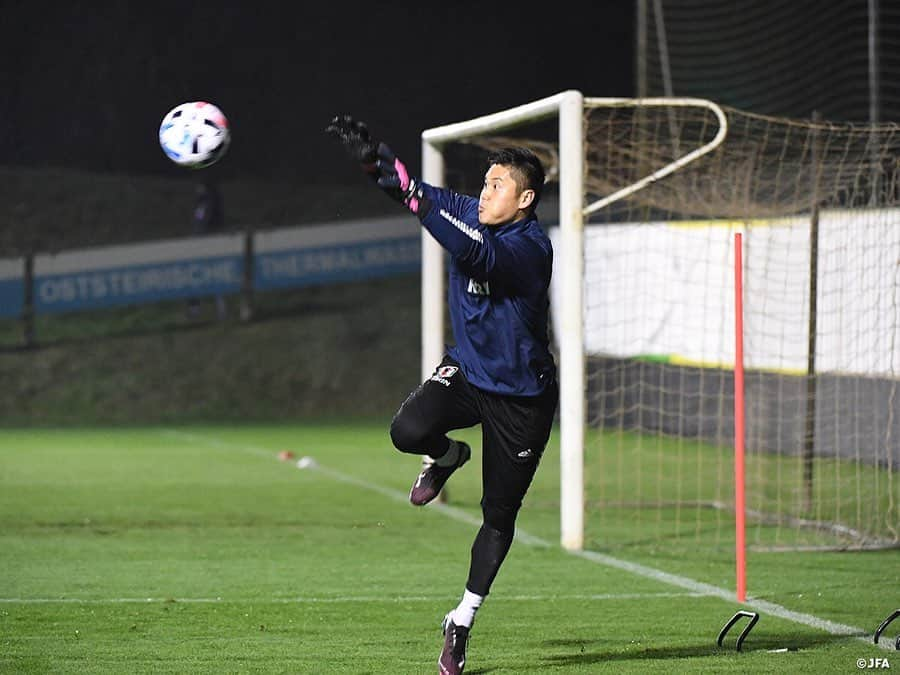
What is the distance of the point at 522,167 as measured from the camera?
5.61m

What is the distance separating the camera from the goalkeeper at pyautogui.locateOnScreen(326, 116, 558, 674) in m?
5.52

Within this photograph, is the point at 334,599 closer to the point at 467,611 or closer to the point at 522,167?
the point at 467,611

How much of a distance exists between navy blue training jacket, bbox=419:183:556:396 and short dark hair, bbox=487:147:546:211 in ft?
0.46

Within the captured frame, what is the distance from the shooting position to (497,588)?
7.68m

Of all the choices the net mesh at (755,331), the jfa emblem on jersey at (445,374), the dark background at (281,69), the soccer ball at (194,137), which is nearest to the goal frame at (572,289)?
the net mesh at (755,331)

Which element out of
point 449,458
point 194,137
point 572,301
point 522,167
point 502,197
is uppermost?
point 194,137

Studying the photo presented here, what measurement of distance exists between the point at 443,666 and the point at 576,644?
967mm

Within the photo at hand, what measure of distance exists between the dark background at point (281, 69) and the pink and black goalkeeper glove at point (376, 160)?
1974 cm

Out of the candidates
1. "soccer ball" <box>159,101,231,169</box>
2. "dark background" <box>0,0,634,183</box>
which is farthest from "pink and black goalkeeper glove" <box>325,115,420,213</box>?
"dark background" <box>0,0,634,183</box>

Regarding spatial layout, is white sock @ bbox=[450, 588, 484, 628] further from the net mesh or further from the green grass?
the net mesh

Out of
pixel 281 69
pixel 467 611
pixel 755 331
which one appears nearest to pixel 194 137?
pixel 467 611

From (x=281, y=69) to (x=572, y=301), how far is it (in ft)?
62.3

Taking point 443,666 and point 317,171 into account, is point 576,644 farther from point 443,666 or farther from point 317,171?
point 317,171

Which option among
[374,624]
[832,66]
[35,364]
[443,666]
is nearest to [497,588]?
[374,624]
